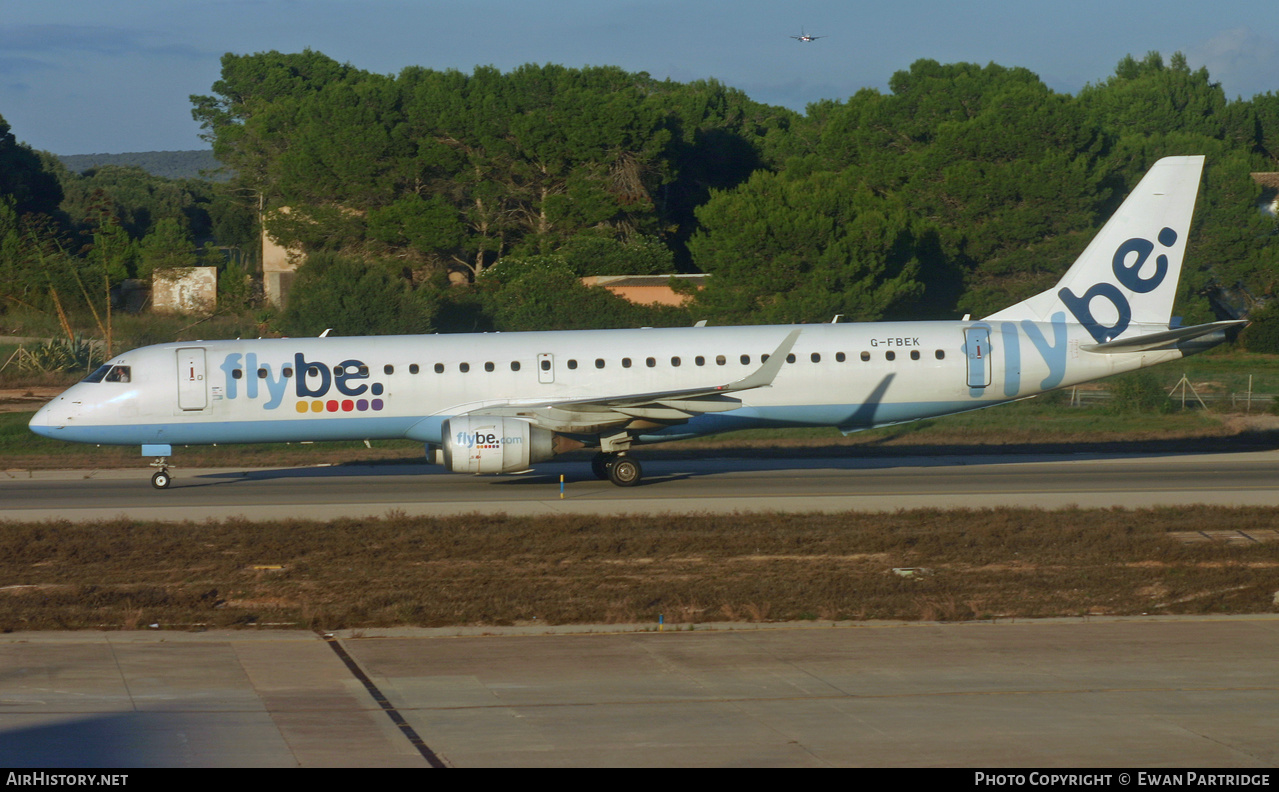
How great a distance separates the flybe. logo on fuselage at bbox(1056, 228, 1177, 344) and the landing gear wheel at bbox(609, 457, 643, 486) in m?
10.0

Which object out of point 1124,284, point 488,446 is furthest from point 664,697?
point 1124,284

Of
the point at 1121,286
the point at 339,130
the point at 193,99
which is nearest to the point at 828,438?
the point at 1121,286

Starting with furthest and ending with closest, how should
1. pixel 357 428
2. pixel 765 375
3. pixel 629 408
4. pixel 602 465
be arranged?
pixel 602 465 → pixel 357 428 → pixel 629 408 → pixel 765 375

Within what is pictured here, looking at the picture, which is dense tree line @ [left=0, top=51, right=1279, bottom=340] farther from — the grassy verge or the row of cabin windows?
the grassy verge

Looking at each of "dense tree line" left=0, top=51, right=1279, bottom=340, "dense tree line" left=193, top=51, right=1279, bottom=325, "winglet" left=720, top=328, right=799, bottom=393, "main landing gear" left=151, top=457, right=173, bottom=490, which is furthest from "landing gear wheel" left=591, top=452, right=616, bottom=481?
"dense tree line" left=193, top=51, right=1279, bottom=325

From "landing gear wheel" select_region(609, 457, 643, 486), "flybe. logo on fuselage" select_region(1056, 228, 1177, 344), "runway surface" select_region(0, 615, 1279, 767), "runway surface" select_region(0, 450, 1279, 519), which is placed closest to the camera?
"runway surface" select_region(0, 615, 1279, 767)

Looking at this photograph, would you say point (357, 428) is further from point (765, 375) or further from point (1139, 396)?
point (1139, 396)

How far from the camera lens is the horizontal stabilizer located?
79.5 feet

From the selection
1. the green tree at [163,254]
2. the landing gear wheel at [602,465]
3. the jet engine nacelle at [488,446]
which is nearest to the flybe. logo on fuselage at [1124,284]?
the landing gear wheel at [602,465]

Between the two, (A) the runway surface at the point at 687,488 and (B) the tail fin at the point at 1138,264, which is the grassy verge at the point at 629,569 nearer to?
(A) the runway surface at the point at 687,488

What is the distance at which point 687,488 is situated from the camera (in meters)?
24.5

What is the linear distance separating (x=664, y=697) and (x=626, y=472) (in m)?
14.6

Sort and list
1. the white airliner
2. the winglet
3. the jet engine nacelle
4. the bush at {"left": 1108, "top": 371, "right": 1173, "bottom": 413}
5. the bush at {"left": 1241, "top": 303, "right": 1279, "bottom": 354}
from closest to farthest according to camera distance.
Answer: the jet engine nacelle → the winglet → the white airliner → the bush at {"left": 1108, "top": 371, "right": 1173, "bottom": 413} → the bush at {"left": 1241, "top": 303, "right": 1279, "bottom": 354}
